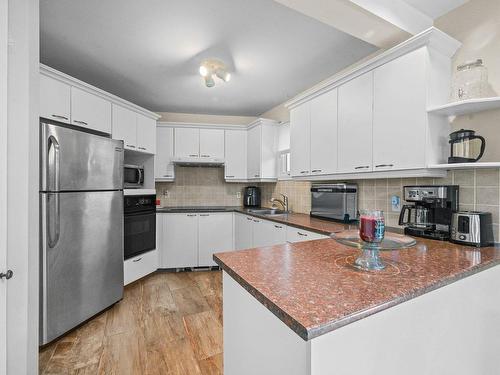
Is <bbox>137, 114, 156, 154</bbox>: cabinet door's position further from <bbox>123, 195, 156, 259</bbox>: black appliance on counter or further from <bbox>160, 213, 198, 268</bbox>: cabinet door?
<bbox>160, 213, 198, 268</bbox>: cabinet door

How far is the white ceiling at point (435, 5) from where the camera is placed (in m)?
1.63

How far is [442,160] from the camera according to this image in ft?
5.50

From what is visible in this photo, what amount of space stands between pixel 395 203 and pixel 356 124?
0.73m

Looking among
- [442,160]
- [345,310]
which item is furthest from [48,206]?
[442,160]

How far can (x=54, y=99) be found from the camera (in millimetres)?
2137

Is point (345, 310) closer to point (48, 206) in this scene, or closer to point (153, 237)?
point (48, 206)

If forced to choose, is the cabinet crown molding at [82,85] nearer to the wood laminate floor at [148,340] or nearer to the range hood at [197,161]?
the range hood at [197,161]

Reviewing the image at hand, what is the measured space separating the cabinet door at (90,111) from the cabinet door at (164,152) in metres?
1.01

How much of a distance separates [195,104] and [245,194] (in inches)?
63.2

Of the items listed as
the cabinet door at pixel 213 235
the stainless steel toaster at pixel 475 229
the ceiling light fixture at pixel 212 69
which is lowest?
the cabinet door at pixel 213 235

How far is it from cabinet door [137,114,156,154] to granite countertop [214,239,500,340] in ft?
8.25

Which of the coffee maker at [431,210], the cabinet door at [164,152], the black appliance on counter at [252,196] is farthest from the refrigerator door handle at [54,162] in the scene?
the black appliance on counter at [252,196]

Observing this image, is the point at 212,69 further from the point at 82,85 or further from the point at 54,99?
the point at 54,99

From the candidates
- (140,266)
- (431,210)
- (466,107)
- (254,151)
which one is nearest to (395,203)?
(431,210)
